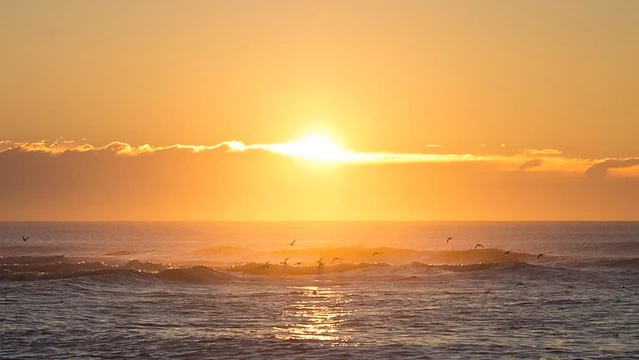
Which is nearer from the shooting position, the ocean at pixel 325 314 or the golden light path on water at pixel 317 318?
the ocean at pixel 325 314

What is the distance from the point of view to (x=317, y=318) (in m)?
42.4

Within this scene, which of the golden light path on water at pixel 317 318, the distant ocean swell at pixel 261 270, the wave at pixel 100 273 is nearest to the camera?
the golden light path on water at pixel 317 318

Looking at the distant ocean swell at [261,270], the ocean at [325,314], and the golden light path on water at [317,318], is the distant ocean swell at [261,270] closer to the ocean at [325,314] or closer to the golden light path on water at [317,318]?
the ocean at [325,314]

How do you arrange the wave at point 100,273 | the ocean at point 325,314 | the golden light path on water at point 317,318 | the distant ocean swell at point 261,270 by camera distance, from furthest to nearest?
the distant ocean swell at point 261,270
the wave at point 100,273
the golden light path on water at point 317,318
the ocean at point 325,314

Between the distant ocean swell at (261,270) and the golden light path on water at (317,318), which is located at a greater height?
the distant ocean swell at (261,270)

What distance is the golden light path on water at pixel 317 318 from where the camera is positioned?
3650cm

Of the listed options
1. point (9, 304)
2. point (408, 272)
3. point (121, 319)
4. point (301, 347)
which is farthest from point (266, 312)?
point (408, 272)

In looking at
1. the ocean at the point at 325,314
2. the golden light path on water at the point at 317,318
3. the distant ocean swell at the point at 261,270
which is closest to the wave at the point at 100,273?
the distant ocean swell at the point at 261,270

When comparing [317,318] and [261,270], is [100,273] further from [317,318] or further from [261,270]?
[317,318]

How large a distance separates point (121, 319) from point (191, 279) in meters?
26.0

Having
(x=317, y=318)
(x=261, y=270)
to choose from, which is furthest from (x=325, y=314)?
(x=261, y=270)

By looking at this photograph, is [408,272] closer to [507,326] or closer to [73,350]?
[507,326]

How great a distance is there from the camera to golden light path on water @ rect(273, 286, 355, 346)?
3650cm

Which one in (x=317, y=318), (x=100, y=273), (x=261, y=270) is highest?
(x=100, y=273)
